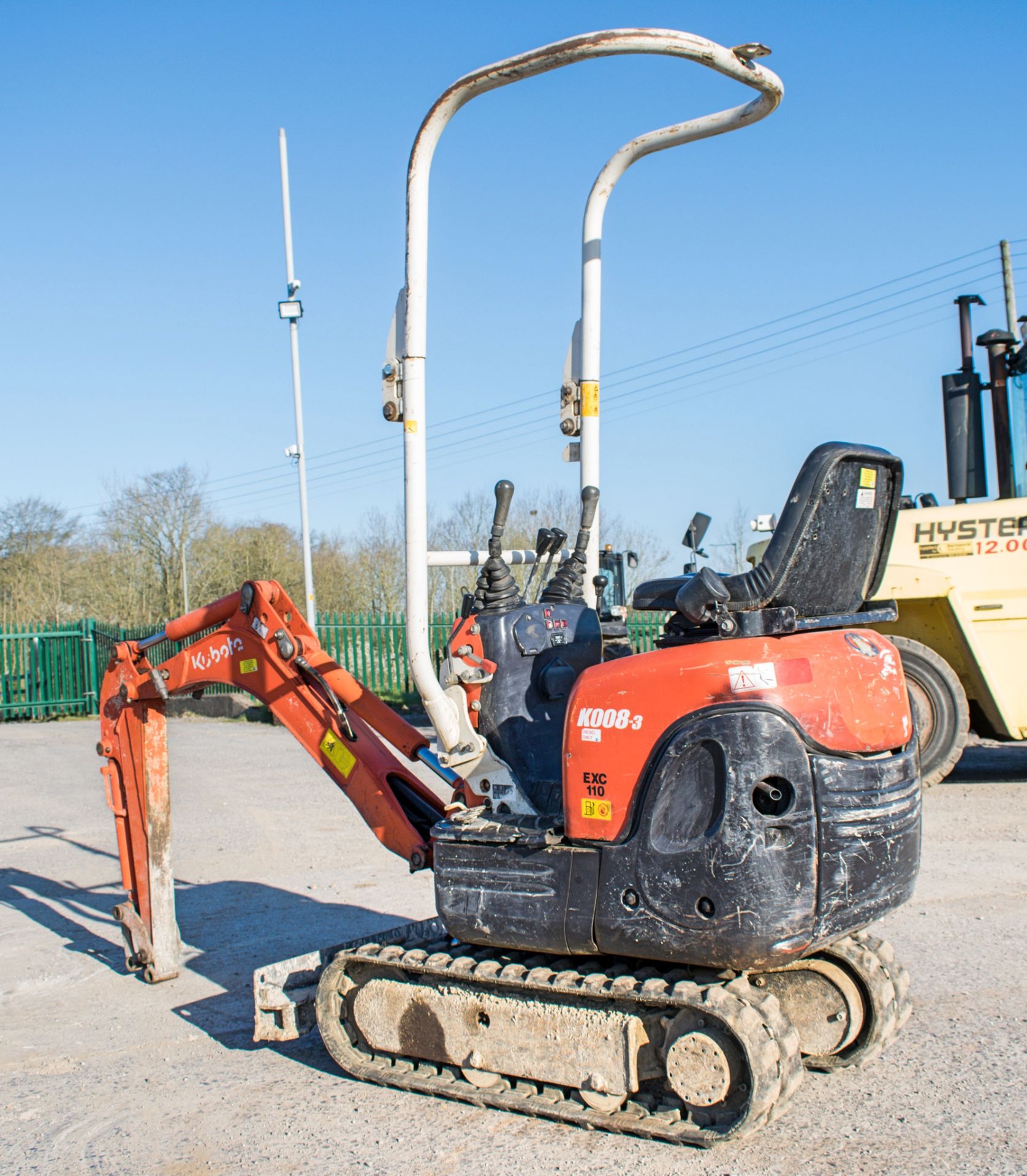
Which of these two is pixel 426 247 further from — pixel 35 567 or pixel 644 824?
pixel 35 567

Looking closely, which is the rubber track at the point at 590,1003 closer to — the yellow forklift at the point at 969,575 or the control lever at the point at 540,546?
the control lever at the point at 540,546

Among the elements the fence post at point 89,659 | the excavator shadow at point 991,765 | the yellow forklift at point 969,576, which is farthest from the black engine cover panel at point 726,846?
the fence post at point 89,659

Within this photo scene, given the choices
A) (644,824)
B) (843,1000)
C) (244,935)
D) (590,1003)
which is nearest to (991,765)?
(244,935)

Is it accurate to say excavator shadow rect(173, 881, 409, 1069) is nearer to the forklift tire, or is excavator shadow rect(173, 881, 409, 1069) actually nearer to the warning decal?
the warning decal

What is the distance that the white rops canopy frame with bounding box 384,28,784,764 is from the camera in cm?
377

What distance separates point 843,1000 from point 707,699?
1.35 meters

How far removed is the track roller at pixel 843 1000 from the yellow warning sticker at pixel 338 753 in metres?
1.76

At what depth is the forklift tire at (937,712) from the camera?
30.8 ft

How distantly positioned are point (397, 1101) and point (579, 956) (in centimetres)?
78

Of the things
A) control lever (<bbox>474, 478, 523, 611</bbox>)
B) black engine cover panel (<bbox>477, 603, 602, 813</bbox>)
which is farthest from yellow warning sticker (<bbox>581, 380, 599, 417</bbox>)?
black engine cover panel (<bbox>477, 603, 602, 813</bbox>)

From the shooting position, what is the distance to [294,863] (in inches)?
320

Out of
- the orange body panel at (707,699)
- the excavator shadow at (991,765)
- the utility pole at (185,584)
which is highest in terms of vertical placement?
the utility pole at (185,584)

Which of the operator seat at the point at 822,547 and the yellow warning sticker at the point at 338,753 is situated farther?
the yellow warning sticker at the point at 338,753

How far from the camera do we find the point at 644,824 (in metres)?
3.59
